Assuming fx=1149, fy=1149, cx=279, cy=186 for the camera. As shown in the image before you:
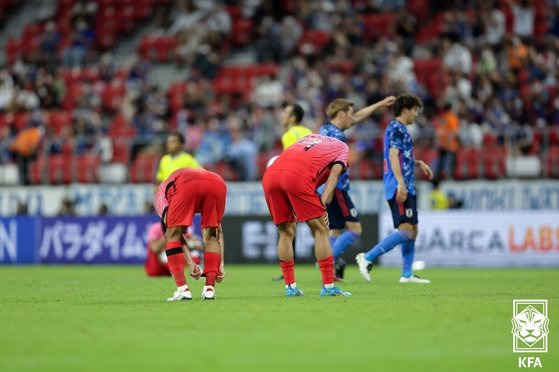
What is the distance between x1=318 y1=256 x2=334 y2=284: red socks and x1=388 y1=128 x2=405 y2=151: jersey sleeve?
347 cm

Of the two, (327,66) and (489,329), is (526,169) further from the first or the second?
(489,329)

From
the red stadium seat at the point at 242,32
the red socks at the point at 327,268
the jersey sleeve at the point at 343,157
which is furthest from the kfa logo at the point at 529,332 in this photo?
the red stadium seat at the point at 242,32

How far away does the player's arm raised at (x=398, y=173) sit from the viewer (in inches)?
624

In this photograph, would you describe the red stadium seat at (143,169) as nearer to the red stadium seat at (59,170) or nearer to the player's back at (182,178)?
the red stadium seat at (59,170)

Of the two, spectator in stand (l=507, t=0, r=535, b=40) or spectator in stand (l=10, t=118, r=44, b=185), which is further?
spectator in stand (l=507, t=0, r=535, b=40)

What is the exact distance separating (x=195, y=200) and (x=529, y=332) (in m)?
4.65

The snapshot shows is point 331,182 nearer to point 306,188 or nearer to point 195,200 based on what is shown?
point 306,188

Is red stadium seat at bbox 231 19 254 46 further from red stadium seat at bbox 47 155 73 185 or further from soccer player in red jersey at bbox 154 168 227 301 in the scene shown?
soccer player in red jersey at bbox 154 168 227 301

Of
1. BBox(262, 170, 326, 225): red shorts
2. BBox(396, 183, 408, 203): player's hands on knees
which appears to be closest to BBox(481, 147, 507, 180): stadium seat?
BBox(396, 183, 408, 203): player's hands on knees

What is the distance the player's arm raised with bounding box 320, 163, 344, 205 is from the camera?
41.6 ft

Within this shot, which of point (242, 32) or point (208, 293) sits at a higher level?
point (242, 32)

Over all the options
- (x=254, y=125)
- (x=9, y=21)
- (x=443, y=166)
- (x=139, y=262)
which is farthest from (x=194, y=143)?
(x=9, y=21)

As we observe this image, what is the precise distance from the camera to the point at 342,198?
55.4ft

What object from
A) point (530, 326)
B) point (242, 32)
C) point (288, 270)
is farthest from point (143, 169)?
point (530, 326)
